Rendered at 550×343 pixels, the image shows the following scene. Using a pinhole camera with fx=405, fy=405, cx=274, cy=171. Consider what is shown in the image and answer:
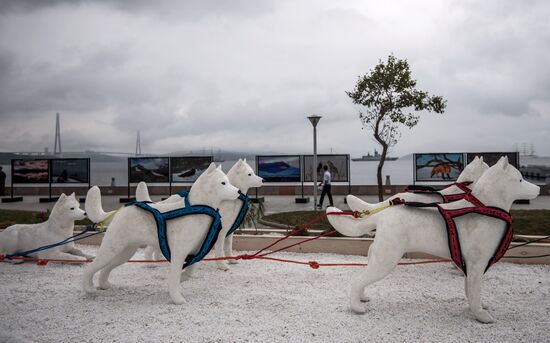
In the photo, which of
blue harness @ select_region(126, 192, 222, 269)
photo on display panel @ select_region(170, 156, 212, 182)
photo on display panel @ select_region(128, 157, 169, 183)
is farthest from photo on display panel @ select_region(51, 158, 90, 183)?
blue harness @ select_region(126, 192, 222, 269)

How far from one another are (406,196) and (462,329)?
6.13 feet

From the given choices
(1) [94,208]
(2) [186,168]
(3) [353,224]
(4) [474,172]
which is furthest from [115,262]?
(2) [186,168]

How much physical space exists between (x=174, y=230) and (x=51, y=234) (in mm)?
2619

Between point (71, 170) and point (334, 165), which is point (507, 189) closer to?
point (334, 165)

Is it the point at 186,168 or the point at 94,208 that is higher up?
the point at 186,168

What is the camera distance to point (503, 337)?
3217mm

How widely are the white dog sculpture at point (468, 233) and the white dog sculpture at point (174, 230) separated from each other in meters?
1.54

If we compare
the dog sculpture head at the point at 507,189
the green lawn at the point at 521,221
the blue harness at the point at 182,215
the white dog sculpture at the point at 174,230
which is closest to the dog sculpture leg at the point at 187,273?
the white dog sculpture at the point at 174,230

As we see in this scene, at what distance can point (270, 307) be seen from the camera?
3922 mm

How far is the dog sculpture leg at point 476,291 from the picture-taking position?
3428 mm

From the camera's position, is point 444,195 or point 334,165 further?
point 334,165

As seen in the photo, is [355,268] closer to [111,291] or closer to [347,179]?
[111,291]

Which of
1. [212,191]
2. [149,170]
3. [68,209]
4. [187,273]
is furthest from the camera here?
[149,170]

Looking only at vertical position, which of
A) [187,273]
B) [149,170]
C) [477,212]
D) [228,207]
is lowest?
[187,273]
